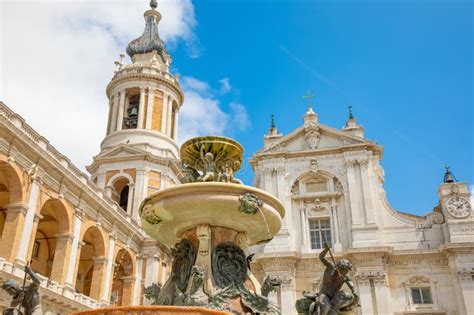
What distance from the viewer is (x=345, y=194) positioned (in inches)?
1087

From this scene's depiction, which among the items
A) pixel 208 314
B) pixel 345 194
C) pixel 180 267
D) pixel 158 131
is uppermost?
pixel 158 131

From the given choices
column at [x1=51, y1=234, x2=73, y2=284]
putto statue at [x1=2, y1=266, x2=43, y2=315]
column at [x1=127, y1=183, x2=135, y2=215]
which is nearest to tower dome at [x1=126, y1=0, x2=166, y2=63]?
column at [x1=127, y1=183, x2=135, y2=215]

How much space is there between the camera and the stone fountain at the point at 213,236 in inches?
280

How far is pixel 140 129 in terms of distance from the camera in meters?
33.0

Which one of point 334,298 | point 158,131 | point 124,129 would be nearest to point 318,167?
point 158,131

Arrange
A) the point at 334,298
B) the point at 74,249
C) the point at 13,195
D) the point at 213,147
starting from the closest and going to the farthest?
the point at 334,298 < the point at 213,147 < the point at 13,195 < the point at 74,249

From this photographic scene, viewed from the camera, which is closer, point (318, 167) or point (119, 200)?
point (318, 167)

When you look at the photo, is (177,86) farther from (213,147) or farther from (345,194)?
(213,147)

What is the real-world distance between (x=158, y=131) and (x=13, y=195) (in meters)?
16.0

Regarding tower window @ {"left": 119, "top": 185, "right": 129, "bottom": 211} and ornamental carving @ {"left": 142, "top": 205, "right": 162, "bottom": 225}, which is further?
tower window @ {"left": 119, "top": 185, "right": 129, "bottom": 211}

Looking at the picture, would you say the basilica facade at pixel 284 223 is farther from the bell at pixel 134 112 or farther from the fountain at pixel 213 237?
the fountain at pixel 213 237

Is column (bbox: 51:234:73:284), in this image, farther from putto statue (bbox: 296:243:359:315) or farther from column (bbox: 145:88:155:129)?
putto statue (bbox: 296:243:359:315)

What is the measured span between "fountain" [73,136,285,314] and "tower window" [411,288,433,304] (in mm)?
19098

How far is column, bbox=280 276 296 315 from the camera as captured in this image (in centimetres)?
2461
